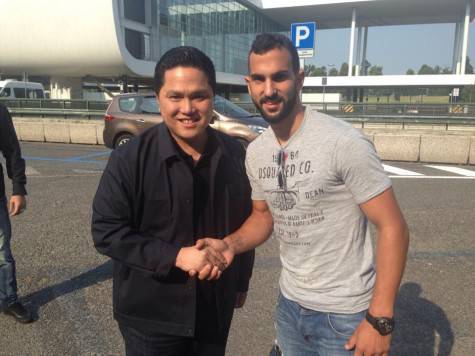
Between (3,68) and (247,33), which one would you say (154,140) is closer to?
(3,68)

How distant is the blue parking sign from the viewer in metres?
10.4

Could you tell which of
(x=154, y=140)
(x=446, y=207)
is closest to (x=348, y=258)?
(x=154, y=140)

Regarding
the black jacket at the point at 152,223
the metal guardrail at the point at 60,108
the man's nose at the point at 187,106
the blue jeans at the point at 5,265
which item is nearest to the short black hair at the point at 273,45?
the man's nose at the point at 187,106

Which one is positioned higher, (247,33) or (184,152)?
(247,33)

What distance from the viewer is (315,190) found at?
172cm

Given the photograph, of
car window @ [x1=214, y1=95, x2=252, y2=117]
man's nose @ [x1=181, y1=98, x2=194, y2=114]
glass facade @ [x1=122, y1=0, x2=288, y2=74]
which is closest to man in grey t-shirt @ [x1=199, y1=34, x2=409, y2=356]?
man's nose @ [x1=181, y1=98, x2=194, y2=114]

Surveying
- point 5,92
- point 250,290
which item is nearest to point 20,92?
point 5,92

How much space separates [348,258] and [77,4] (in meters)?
38.6

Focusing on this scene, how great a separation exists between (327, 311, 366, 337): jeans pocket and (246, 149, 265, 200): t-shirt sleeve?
23.9 inches

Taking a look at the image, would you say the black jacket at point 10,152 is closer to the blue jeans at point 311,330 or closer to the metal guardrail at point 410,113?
the blue jeans at point 311,330

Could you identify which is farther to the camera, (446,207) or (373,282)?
(446,207)

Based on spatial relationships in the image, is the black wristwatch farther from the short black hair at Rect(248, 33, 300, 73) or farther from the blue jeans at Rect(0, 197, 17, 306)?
the blue jeans at Rect(0, 197, 17, 306)

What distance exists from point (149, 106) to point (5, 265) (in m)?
8.26

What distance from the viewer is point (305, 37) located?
1056cm
